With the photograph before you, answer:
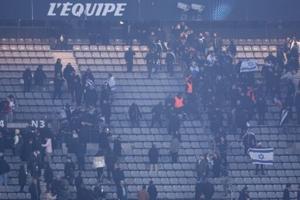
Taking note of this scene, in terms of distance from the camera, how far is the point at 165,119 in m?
40.0

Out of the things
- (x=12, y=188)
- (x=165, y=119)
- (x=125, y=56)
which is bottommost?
(x=12, y=188)

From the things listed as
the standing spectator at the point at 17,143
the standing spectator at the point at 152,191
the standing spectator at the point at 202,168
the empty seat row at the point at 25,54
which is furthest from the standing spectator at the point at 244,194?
the empty seat row at the point at 25,54

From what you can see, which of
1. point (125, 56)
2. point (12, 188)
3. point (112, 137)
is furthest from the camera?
point (125, 56)

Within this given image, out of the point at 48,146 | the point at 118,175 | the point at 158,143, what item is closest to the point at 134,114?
the point at 158,143

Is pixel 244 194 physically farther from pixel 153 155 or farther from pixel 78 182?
pixel 78 182

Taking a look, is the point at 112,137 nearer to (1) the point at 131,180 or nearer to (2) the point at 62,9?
(1) the point at 131,180

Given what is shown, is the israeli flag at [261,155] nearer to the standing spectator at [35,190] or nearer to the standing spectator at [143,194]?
the standing spectator at [143,194]

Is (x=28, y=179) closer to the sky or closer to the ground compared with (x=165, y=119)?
closer to the ground

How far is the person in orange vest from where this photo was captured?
130 feet

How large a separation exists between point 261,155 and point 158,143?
3979mm

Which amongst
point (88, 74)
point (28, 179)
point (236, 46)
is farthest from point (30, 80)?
point (236, 46)

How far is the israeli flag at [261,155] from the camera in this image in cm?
3809

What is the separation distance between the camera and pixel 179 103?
131ft

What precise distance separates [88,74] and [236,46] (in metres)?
7.79
